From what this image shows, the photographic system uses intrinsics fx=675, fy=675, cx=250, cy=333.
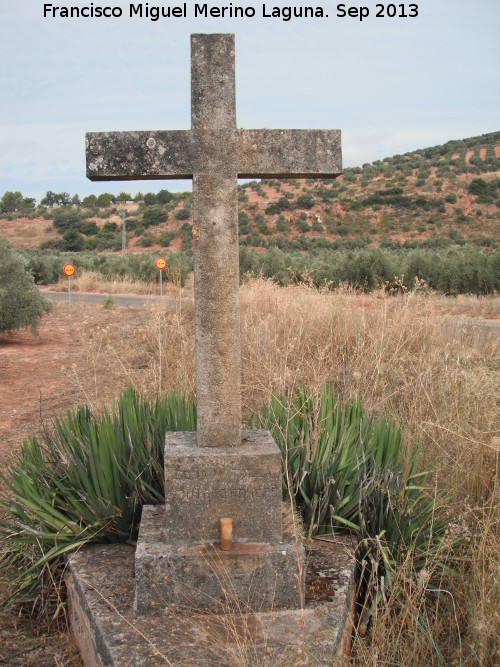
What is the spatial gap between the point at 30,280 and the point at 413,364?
28.5ft

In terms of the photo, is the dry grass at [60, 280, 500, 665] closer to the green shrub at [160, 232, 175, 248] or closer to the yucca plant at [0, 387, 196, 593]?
the yucca plant at [0, 387, 196, 593]

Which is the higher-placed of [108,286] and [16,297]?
[16,297]

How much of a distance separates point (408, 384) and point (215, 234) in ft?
9.09

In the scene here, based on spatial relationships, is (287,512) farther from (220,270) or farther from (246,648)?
(220,270)

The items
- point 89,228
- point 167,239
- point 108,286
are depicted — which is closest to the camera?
point 108,286

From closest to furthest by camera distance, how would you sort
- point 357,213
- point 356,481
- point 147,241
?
point 356,481 < point 357,213 < point 147,241

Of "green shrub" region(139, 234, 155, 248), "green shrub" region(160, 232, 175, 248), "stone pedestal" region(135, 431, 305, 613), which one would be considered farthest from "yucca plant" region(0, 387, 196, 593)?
"green shrub" region(139, 234, 155, 248)

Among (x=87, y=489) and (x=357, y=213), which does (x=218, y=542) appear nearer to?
(x=87, y=489)

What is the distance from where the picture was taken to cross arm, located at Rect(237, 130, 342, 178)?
298 centimetres

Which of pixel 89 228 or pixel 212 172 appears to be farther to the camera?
pixel 89 228

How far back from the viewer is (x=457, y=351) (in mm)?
7012

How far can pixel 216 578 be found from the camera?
2.74 metres

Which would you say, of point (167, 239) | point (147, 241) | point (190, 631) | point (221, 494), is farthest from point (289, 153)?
→ point (147, 241)

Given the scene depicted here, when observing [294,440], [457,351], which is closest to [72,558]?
[294,440]
